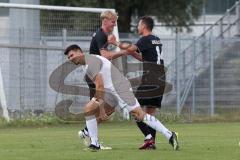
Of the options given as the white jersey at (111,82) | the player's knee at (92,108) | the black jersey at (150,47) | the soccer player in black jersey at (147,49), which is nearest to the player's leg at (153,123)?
the white jersey at (111,82)

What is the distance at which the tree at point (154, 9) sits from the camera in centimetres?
3550

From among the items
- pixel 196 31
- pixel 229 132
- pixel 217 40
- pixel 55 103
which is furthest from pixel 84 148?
pixel 196 31

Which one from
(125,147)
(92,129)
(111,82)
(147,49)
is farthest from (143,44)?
(125,147)

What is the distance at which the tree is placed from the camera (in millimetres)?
35500

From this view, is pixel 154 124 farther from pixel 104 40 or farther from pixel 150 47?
pixel 104 40

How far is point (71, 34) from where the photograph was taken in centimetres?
2355

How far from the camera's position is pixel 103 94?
12.7 meters

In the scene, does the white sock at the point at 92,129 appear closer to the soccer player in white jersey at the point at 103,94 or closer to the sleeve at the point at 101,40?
the soccer player in white jersey at the point at 103,94

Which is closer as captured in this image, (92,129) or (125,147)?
(92,129)

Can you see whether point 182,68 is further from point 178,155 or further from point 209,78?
point 178,155

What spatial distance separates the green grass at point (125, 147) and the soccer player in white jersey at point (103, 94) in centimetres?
35

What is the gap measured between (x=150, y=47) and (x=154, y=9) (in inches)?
1024

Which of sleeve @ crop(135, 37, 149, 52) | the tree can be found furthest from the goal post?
the tree

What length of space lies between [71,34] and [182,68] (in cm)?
417
